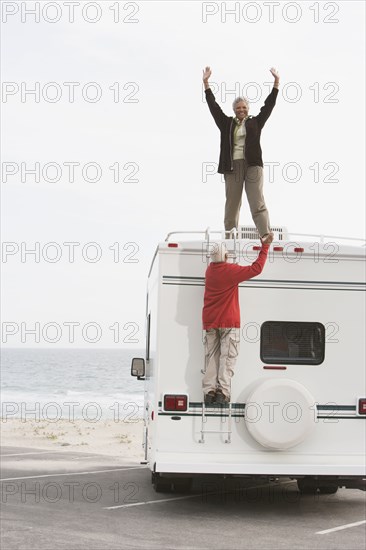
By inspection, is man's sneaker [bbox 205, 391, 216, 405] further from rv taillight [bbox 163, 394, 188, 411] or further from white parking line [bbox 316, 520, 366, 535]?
white parking line [bbox 316, 520, 366, 535]

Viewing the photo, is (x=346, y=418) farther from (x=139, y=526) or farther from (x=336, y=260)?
(x=139, y=526)

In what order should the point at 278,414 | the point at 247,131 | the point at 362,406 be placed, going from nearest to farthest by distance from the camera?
1. the point at 278,414
2. the point at 362,406
3. the point at 247,131

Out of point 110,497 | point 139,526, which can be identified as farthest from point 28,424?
point 139,526

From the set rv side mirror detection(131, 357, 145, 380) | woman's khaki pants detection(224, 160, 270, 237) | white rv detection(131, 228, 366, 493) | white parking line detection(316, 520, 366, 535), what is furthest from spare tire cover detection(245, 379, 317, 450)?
rv side mirror detection(131, 357, 145, 380)

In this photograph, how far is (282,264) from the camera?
33.3ft

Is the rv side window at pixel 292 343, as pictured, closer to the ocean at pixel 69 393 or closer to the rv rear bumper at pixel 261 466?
the rv rear bumper at pixel 261 466

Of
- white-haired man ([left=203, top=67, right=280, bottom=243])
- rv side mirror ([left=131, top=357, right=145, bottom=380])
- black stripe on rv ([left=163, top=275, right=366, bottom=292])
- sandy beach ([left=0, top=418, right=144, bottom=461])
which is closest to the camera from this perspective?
black stripe on rv ([left=163, top=275, right=366, bottom=292])

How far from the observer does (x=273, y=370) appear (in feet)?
32.9

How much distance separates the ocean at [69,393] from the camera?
151ft

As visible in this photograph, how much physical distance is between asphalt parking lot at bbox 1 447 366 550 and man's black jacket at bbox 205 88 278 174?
13.2 ft

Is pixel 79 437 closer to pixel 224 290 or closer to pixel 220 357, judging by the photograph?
pixel 220 357

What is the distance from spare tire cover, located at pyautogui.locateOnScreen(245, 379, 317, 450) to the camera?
9.73 meters

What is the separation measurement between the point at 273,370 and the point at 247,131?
9.26ft

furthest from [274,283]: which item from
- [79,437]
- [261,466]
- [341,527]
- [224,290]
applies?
[79,437]
